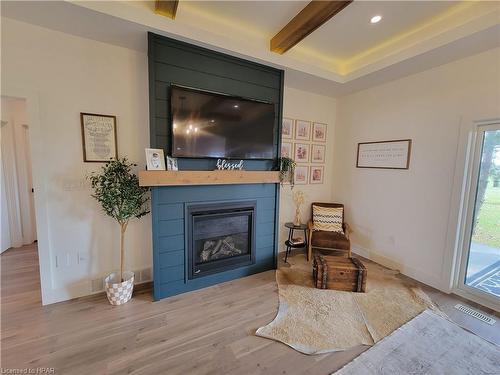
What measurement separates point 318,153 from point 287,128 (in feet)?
2.60

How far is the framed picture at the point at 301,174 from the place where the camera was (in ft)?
11.9

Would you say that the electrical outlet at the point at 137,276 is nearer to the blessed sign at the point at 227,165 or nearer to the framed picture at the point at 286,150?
the blessed sign at the point at 227,165

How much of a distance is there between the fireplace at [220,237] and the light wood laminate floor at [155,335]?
301mm

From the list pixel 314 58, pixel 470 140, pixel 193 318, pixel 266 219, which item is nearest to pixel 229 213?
pixel 266 219

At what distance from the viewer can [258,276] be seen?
2867mm

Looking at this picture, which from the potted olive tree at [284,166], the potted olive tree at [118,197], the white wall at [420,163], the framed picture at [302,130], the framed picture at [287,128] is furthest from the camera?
the framed picture at [302,130]

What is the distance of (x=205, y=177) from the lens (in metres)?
2.37

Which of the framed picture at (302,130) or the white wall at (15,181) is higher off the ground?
the framed picture at (302,130)

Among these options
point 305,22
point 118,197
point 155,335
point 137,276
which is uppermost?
point 305,22

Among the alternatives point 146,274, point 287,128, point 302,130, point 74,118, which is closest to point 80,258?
point 146,274

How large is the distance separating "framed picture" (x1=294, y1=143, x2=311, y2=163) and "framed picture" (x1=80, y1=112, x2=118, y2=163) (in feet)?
8.40

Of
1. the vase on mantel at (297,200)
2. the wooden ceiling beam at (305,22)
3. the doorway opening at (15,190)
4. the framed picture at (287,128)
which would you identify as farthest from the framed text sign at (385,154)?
the doorway opening at (15,190)

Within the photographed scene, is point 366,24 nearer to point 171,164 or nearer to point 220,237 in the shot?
point 171,164

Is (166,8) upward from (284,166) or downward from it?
upward
